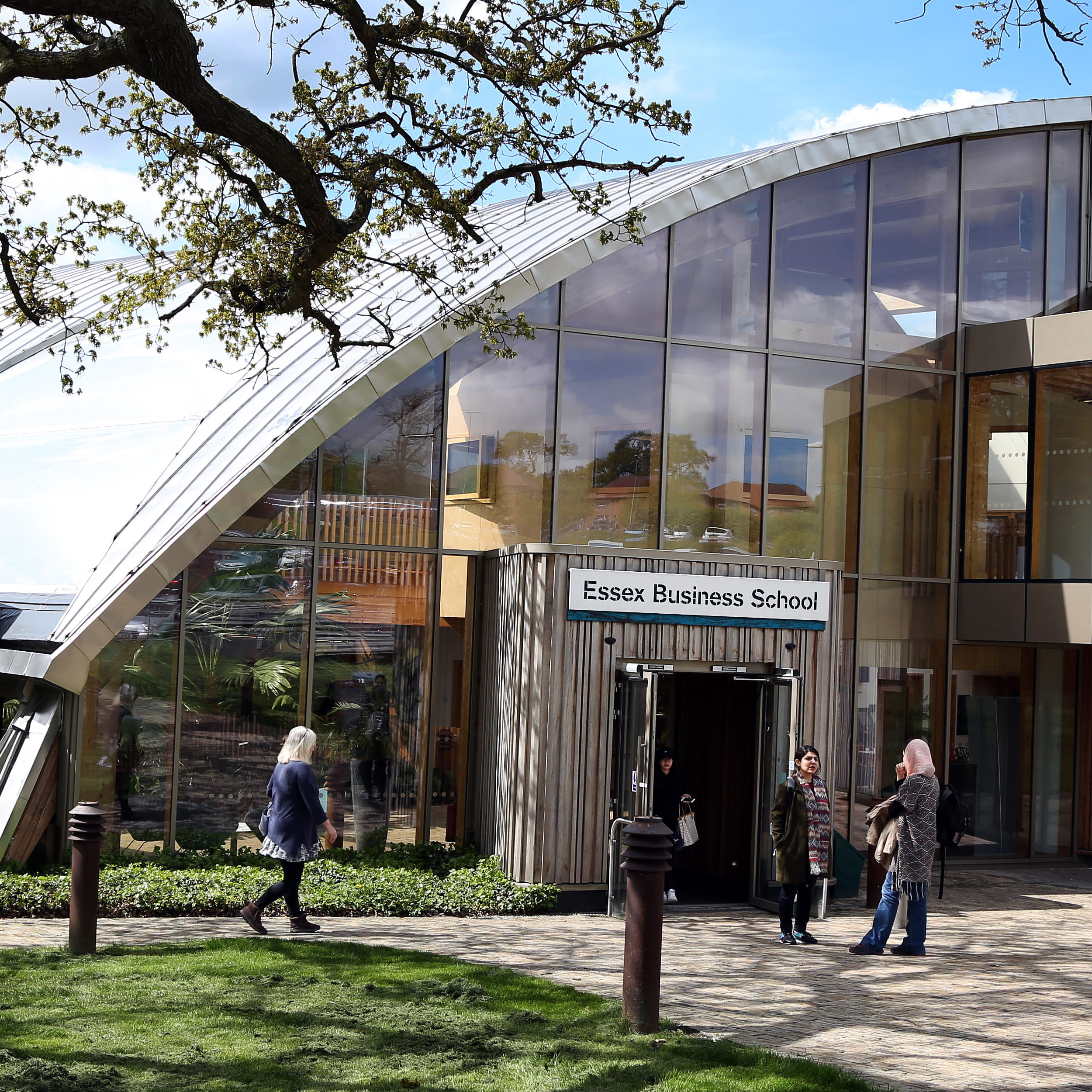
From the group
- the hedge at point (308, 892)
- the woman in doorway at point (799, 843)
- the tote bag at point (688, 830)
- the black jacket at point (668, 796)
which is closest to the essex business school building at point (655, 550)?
the black jacket at point (668, 796)

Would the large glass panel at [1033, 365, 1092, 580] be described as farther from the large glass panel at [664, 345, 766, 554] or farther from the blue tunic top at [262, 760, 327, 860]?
the blue tunic top at [262, 760, 327, 860]

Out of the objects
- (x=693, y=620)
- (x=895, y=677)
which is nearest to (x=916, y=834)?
(x=693, y=620)

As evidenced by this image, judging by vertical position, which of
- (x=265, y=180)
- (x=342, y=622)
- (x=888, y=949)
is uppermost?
(x=265, y=180)

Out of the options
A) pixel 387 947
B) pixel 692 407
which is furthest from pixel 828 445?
pixel 387 947

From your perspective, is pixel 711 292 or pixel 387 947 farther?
pixel 711 292

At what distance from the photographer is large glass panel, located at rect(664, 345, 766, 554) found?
582 inches

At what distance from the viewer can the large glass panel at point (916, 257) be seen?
16359 millimetres

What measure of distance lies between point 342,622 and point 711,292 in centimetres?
571

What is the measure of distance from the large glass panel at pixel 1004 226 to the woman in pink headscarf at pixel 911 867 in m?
8.43

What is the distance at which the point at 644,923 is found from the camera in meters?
7.36

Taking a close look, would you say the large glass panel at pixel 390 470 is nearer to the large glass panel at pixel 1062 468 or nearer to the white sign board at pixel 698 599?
the white sign board at pixel 698 599

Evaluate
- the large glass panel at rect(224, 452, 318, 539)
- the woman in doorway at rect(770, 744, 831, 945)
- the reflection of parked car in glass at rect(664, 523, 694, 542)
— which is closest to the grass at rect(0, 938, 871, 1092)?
the woman in doorway at rect(770, 744, 831, 945)

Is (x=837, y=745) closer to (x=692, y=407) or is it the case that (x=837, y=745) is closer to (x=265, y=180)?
(x=692, y=407)

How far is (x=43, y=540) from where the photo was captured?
1370cm
